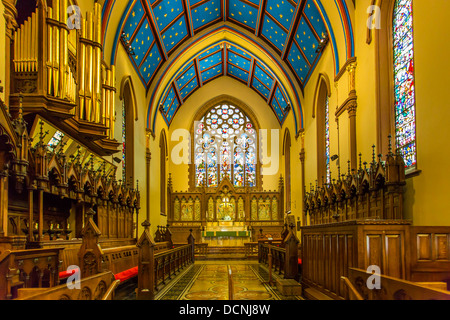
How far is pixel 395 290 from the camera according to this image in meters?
3.32

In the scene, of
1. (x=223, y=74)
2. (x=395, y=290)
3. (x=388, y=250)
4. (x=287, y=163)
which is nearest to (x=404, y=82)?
(x=388, y=250)

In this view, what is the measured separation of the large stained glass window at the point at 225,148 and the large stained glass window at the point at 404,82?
15.3 meters

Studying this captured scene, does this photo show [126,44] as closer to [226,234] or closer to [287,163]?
[226,234]

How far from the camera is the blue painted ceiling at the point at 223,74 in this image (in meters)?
20.6

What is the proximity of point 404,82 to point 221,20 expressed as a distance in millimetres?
12143

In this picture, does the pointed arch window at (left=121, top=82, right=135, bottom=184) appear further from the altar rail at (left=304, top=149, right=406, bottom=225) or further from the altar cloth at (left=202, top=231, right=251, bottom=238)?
the altar rail at (left=304, top=149, right=406, bottom=225)

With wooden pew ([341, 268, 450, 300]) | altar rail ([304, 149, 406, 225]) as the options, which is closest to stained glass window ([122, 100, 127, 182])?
altar rail ([304, 149, 406, 225])

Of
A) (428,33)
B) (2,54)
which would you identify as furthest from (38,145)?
(428,33)

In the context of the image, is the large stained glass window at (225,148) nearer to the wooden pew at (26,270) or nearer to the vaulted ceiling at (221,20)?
the vaulted ceiling at (221,20)

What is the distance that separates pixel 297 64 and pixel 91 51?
34.0 feet

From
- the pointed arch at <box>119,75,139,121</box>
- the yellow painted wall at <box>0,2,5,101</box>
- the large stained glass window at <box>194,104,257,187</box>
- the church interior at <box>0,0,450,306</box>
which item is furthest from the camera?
the large stained glass window at <box>194,104,257,187</box>

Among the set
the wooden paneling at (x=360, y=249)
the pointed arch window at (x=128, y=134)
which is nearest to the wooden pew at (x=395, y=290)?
the wooden paneling at (x=360, y=249)

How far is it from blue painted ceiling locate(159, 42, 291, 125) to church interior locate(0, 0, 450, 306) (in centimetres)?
16

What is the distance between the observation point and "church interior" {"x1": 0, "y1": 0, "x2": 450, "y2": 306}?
17.9 feet
